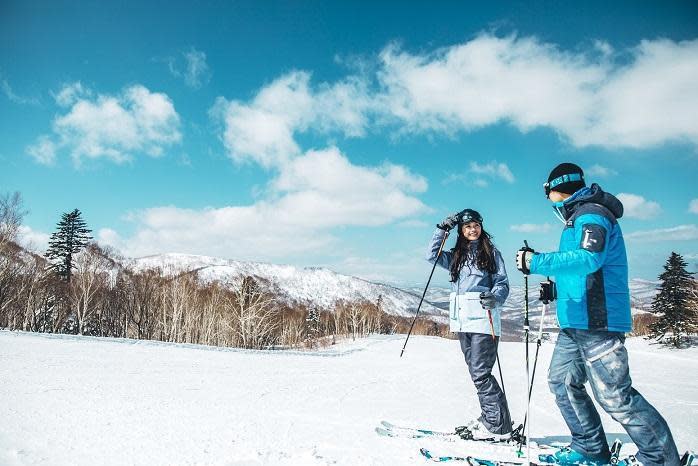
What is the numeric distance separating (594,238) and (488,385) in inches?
63.7

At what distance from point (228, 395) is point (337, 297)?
182m

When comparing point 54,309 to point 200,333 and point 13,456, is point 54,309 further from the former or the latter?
point 13,456

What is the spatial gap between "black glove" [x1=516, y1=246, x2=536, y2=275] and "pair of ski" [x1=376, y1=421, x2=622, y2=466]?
1314mm

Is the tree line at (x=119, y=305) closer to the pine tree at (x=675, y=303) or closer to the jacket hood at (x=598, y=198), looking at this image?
the pine tree at (x=675, y=303)

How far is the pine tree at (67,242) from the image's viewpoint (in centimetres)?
4675

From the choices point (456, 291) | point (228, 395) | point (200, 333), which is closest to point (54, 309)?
point (200, 333)

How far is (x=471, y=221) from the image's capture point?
3.91 m

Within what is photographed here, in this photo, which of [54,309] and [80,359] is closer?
[80,359]

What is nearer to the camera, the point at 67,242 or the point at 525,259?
the point at 525,259

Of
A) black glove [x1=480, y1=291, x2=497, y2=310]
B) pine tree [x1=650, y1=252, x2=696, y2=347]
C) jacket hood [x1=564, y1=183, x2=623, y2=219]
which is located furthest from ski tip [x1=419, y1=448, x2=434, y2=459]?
pine tree [x1=650, y1=252, x2=696, y2=347]

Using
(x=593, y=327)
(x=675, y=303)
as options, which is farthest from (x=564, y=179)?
(x=675, y=303)

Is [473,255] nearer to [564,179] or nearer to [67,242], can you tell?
[564,179]

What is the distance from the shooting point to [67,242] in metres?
48.4

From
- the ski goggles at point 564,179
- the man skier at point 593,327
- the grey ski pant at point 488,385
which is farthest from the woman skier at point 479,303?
the ski goggles at point 564,179
